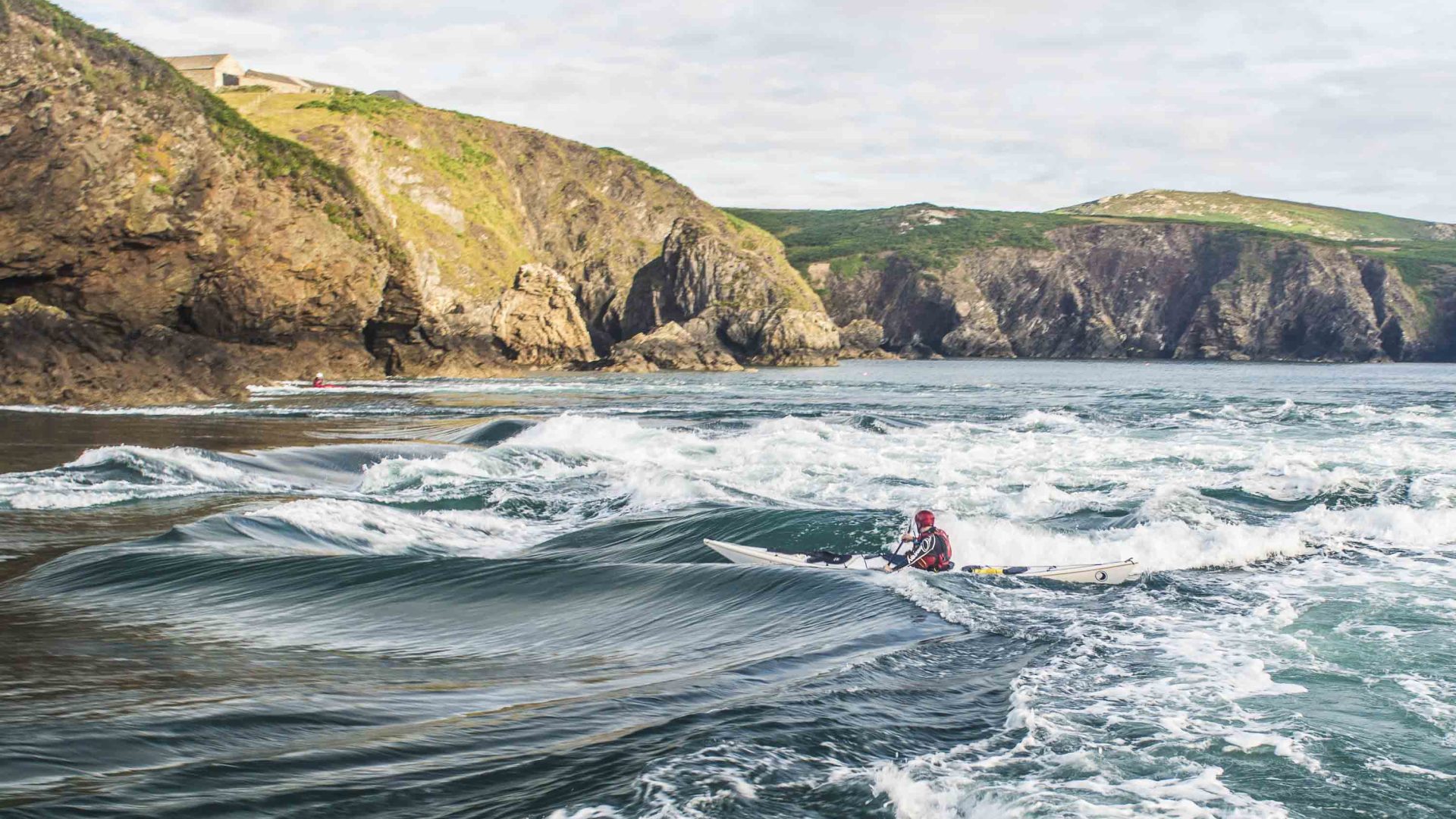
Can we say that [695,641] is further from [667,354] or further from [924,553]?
[667,354]

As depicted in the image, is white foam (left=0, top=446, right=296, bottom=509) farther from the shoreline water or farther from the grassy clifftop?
the grassy clifftop

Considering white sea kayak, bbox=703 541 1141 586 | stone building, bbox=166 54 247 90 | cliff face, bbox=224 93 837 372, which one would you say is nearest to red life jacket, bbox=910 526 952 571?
white sea kayak, bbox=703 541 1141 586

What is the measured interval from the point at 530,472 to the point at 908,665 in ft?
48.0

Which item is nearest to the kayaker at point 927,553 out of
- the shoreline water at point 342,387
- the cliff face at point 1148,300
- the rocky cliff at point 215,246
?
the shoreline water at point 342,387

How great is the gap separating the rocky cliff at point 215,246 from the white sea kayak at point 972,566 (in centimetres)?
2973

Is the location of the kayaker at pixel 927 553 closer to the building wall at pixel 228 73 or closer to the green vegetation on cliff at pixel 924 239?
the building wall at pixel 228 73

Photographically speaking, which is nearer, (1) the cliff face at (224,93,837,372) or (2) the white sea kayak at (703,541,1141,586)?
(2) the white sea kayak at (703,541,1141,586)

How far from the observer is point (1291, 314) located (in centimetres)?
14050

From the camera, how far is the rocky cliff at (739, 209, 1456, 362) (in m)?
136

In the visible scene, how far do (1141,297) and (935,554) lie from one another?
153954 mm

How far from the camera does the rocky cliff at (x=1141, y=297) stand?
136250 millimetres

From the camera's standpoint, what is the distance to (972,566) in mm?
12844

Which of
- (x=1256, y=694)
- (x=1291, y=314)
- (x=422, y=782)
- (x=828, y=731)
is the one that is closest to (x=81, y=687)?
(x=422, y=782)

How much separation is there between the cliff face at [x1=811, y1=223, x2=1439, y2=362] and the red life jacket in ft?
453
